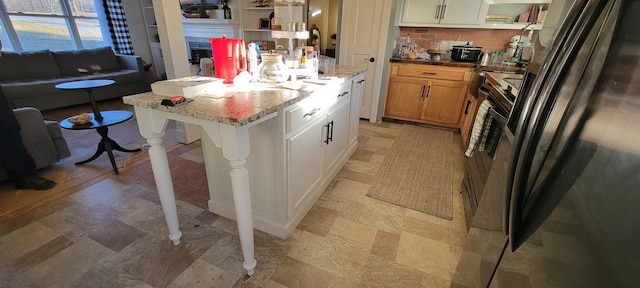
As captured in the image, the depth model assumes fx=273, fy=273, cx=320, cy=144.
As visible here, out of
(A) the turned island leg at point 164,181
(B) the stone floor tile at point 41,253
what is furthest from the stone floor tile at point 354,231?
(B) the stone floor tile at point 41,253

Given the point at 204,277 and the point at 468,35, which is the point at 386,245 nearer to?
the point at 204,277

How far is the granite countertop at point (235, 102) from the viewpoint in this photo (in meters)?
1.08

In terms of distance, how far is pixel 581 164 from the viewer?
1.66 ft

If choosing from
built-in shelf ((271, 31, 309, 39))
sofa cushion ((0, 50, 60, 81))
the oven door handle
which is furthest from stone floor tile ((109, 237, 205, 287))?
sofa cushion ((0, 50, 60, 81))

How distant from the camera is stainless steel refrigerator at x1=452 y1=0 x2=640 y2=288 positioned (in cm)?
42

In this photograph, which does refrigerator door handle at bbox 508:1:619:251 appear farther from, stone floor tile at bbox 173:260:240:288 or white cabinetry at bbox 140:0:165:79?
white cabinetry at bbox 140:0:165:79

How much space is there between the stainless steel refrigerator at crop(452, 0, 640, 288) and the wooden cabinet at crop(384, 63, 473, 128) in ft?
9.72

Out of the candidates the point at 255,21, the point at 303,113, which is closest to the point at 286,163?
the point at 303,113

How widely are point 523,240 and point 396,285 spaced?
89 cm

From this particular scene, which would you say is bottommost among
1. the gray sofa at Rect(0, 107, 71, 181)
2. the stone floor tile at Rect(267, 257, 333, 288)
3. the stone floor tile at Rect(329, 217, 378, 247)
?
the stone floor tile at Rect(267, 257, 333, 288)

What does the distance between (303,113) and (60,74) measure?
4660mm

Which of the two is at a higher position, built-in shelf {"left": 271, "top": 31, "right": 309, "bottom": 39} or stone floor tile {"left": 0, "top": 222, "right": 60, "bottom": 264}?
built-in shelf {"left": 271, "top": 31, "right": 309, "bottom": 39}

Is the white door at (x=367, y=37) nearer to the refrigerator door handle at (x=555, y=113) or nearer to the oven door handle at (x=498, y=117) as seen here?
the oven door handle at (x=498, y=117)

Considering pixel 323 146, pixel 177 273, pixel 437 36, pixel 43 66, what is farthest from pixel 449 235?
pixel 43 66
